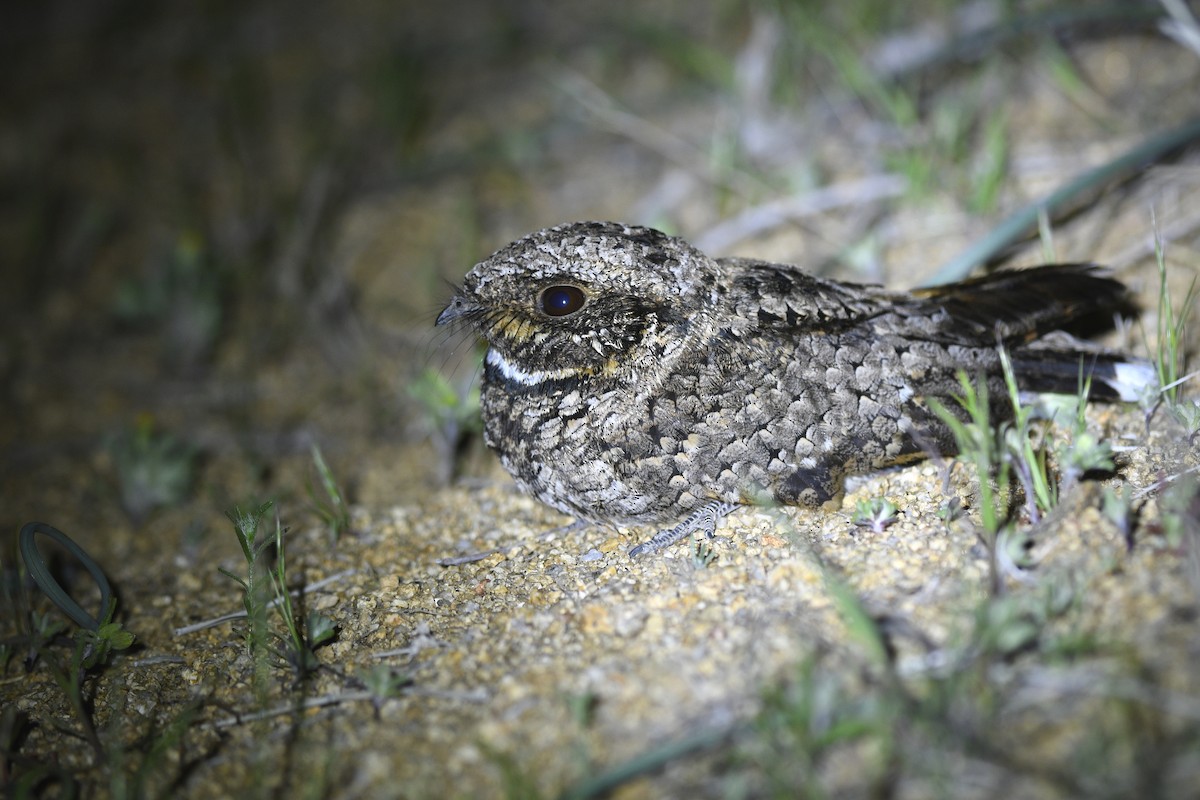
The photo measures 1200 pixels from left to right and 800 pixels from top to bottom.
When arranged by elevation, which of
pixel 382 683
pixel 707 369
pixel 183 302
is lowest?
pixel 382 683

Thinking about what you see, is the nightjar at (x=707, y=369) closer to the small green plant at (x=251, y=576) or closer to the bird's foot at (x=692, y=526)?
the bird's foot at (x=692, y=526)

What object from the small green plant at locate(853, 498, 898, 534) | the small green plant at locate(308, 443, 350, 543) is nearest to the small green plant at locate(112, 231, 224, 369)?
the small green plant at locate(308, 443, 350, 543)

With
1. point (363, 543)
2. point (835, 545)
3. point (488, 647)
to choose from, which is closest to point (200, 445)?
point (363, 543)

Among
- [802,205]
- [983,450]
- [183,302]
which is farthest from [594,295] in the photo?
[183,302]

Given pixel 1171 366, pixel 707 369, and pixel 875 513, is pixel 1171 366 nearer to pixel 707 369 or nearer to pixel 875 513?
pixel 875 513

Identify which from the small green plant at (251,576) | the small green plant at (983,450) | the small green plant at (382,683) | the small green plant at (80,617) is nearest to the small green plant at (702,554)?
the small green plant at (983,450)

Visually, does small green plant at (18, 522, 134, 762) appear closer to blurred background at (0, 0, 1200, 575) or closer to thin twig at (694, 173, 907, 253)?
blurred background at (0, 0, 1200, 575)

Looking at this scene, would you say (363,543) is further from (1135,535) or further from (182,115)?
(182,115)
